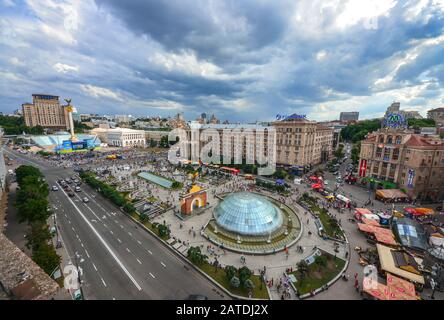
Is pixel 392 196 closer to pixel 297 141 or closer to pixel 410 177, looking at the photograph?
pixel 410 177

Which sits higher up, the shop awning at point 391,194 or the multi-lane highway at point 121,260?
the shop awning at point 391,194

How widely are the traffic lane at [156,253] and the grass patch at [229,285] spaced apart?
1.08 metres

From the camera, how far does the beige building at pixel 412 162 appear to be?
50375 mm

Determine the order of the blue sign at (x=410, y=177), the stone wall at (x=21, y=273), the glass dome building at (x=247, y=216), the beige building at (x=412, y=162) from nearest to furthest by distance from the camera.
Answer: the stone wall at (x=21, y=273) → the glass dome building at (x=247, y=216) → the beige building at (x=412, y=162) → the blue sign at (x=410, y=177)

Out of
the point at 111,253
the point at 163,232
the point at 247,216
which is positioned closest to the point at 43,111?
the point at 111,253

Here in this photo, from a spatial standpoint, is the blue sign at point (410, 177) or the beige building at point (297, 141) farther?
the beige building at point (297, 141)

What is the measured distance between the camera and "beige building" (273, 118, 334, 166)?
75.6 metres

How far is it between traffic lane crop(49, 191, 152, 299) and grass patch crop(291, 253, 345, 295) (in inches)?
780

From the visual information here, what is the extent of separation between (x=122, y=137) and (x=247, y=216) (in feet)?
462

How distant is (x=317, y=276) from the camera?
27359mm

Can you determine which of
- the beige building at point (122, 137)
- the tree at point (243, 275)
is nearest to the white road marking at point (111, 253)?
the tree at point (243, 275)

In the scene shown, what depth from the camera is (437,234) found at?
35.6 metres

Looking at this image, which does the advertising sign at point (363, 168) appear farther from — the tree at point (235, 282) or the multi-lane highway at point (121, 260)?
the multi-lane highway at point (121, 260)

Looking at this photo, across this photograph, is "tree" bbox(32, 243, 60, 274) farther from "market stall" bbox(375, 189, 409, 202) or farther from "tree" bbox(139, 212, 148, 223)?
"market stall" bbox(375, 189, 409, 202)
